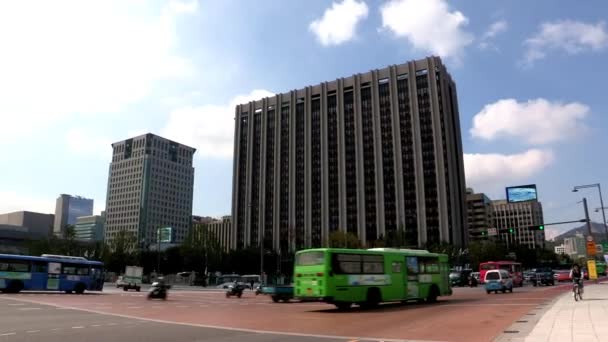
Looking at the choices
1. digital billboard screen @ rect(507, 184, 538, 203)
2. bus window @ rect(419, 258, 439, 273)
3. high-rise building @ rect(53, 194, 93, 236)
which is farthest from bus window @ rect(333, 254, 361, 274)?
high-rise building @ rect(53, 194, 93, 236)

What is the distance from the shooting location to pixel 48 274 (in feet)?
122

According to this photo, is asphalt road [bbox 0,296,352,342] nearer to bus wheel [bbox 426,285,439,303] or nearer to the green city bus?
the green city bus

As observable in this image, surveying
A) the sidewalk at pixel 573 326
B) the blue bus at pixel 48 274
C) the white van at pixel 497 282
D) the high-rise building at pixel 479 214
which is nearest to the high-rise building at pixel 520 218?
the high-rise building at pixel 479 214

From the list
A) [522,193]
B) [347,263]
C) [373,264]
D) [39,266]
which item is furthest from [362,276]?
[522,193]

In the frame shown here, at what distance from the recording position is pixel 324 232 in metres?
132

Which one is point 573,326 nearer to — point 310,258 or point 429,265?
point 310,258

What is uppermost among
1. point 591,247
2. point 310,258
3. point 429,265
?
point 591,247

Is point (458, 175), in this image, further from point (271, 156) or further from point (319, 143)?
point (271, 156)

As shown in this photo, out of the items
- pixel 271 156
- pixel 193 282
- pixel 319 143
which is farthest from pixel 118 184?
pixel 193 282

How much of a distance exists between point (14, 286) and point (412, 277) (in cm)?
2956

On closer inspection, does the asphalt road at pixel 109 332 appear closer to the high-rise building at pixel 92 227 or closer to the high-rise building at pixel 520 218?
the high-rise building at pixel 92 227

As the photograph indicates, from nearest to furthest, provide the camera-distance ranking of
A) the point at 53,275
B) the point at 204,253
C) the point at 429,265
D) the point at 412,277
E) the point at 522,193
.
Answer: the point at 412,277, the point at 429,265, the point at 53,275, the point at 522,193, the point at 204,253

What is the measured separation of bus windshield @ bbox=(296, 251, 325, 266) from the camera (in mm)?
21509

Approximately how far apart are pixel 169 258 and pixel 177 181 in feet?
179
